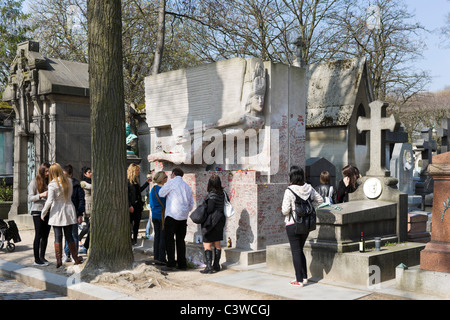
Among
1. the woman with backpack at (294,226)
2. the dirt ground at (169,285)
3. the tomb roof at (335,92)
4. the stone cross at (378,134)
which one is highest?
the tomb roof at (335,92)

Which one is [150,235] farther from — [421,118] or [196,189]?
[421,118]

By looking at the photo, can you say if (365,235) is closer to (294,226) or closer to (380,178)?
(380,178)

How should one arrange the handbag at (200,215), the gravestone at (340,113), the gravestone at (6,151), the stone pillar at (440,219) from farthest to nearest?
the gravestone at (6,151), the gravestone at (340,113), the handbag at (200,215), the stone pillar at (440,219)

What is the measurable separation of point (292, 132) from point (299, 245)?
3.10m

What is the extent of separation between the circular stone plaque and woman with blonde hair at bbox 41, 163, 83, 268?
506 centimetres

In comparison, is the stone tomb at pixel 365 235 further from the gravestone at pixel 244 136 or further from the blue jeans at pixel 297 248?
the gravestone at pixel 244 136

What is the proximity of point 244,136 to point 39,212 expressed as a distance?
151 inches

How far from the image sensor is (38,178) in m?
9.14

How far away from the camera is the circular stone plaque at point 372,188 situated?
9188mm

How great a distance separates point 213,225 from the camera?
8250 mm

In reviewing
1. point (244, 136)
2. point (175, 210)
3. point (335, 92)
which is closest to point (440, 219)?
point (175, 210)

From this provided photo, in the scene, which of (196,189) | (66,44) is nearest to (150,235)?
(196,189)

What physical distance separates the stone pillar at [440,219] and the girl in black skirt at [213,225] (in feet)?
10.1

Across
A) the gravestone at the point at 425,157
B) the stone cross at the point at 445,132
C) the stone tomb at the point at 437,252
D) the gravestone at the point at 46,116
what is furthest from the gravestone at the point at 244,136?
the gravestone at the point at 425,157
